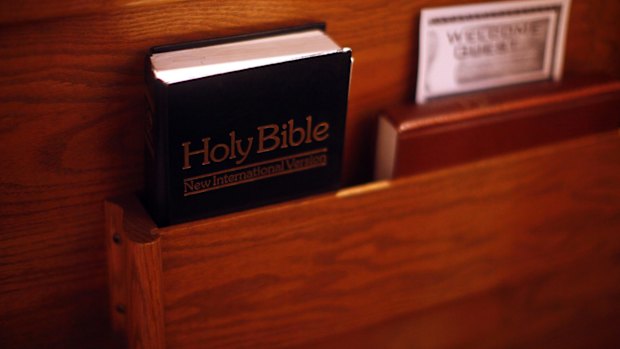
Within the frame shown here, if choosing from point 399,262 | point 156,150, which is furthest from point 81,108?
point 399,262

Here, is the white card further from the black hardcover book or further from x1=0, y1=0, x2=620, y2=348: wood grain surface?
the black hardcover book

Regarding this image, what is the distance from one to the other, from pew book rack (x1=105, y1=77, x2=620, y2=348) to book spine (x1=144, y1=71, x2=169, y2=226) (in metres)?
0.02

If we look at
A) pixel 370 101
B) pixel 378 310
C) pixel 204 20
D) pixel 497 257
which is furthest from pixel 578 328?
pixel 204 20

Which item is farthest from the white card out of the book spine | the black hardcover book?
the book spine

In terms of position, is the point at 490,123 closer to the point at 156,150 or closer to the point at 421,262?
the point at 421,262

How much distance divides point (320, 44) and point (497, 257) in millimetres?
382

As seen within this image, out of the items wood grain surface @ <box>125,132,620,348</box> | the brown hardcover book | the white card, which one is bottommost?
wood grain surface @ <box>125,132,620,348</box>

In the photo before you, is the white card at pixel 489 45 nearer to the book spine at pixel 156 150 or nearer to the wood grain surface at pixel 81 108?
the wood grain surface at pixel 81 108

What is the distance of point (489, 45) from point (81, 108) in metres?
0.46

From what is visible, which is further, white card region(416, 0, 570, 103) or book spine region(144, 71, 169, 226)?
white card region(416, 0, 570, 103)

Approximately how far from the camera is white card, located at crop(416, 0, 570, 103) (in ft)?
2.97

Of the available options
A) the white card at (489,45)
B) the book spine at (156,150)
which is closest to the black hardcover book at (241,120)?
the book spine at (156,150)

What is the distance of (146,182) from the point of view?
32.0 inches

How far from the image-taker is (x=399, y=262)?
0.94 metres
